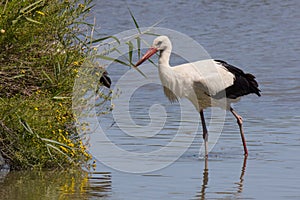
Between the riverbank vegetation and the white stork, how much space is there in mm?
1584

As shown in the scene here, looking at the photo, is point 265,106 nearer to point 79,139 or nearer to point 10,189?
point 79,139

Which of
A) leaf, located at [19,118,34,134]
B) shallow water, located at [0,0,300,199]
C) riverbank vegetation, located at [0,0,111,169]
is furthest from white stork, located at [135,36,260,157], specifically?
leaf, located at [19,118,34,134]

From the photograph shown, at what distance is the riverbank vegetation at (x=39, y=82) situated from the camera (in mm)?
7133

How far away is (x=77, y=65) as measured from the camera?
24.8ft

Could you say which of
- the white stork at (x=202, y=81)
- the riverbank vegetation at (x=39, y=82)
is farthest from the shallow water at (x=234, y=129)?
the white stork at (x=202, y=81)

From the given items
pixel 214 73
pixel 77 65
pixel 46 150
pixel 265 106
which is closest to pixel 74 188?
pixel 46 150

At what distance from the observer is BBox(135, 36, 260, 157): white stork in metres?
9.22

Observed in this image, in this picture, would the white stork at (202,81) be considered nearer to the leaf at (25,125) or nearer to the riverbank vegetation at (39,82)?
the riverbank vegetation at (39,82)

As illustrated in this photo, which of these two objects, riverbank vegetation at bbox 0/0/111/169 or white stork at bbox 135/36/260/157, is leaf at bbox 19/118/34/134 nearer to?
riverbank vegetation at bbox 0/0/111/169

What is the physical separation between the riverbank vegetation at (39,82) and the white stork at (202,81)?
158 cm

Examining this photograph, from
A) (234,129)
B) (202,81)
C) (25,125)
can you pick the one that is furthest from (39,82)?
(234,129)

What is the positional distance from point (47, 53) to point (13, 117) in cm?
72

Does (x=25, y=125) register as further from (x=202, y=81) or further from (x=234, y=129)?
(x=234, y=129)

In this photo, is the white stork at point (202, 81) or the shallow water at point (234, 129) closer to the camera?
the shallow water at point (234, 129)
